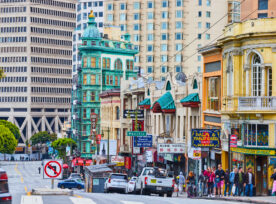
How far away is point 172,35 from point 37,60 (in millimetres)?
66466

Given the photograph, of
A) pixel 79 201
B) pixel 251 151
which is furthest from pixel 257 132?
pixel 79 201

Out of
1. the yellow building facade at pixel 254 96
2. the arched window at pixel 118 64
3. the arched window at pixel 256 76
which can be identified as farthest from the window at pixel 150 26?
the arched window at pixel 256 76

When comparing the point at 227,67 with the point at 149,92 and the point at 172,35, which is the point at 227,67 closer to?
the point at 149,92

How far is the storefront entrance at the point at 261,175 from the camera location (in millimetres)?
39344

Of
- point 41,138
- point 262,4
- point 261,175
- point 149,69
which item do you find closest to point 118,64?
point 149,69

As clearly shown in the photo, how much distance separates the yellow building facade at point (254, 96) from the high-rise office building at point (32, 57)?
154 metres

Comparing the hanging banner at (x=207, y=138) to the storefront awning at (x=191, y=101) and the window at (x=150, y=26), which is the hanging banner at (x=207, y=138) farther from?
the window at (x=150, y=26)

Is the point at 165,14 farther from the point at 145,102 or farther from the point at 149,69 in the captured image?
the point at 145,102

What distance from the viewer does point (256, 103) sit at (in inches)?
1571

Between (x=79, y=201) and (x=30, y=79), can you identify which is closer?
(x=79, y=201)

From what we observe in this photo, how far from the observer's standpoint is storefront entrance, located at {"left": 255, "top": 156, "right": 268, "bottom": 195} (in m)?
39.3

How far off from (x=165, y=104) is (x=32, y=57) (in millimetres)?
136851

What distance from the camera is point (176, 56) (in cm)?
13425

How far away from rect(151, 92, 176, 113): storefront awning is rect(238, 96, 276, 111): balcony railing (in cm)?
1797
